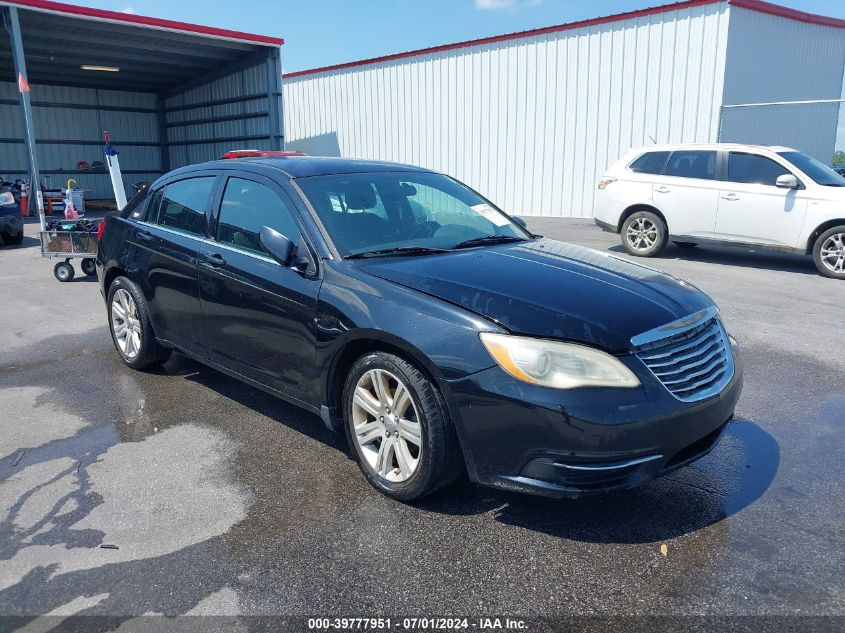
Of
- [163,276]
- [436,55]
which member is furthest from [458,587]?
[436,55]

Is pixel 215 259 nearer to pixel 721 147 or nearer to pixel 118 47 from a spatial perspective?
pixel 721 147

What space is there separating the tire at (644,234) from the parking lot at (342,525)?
6071 mm

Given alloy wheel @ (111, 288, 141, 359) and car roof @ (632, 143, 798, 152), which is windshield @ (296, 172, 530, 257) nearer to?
alloy wheel @ (111, 288, 141, 359)

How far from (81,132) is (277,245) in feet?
90.8

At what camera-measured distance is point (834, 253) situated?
9367 millimetres

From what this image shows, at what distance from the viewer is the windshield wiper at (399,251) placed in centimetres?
369

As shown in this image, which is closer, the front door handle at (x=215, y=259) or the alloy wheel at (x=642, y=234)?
the front door handle at (x=215, y=259)

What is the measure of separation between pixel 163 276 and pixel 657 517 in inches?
138

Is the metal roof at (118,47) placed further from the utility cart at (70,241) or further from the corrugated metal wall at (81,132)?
the utility cart at (70,241)

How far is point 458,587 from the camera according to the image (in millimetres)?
2738

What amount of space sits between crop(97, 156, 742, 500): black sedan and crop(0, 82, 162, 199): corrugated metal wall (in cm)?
2393

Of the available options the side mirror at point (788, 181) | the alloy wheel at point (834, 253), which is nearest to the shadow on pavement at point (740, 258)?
the alloy wheel at point (834, 253)

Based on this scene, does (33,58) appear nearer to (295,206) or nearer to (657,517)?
(295,206)

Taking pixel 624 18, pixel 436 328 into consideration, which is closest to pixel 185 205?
pixel 436 328
